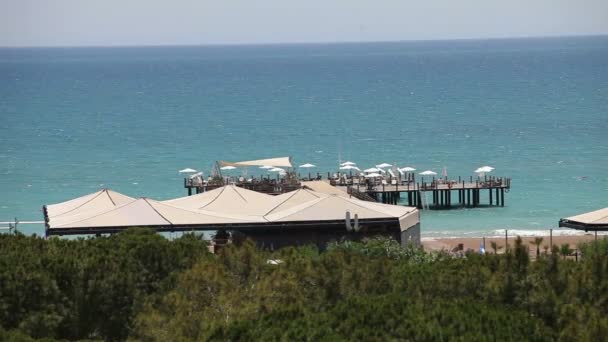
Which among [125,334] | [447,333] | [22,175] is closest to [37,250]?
[125,334]

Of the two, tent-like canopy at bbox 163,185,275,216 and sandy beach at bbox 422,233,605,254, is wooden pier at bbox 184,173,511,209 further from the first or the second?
tent-like canopy at bbox 163,185,275,216

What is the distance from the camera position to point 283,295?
78.8 feet

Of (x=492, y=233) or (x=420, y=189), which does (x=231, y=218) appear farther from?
(x=420, y=189)

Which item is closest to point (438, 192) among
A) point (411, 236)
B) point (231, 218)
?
point (411, 236)

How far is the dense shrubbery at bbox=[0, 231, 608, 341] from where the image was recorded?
65.4 feet

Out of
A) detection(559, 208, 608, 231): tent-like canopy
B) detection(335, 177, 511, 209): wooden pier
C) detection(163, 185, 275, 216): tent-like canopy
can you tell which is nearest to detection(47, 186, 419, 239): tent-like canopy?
detection(163, 185, 275, 216): tent-like canopy

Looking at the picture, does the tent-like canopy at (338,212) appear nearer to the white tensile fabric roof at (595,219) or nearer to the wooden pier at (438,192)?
the white tensile fabric roof at (595,219)

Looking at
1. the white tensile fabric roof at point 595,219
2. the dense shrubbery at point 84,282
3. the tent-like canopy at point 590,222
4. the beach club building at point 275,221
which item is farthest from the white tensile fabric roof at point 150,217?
the white tensile fabric roof at point 595,219

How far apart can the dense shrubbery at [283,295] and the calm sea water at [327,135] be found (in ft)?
85.7

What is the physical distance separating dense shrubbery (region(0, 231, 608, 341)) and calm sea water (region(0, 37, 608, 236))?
1028 inches

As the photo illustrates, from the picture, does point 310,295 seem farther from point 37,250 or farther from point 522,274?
point 37,250

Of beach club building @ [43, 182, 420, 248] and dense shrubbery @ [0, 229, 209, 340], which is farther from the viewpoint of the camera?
beach club building @ [43, 182, 420, 248]

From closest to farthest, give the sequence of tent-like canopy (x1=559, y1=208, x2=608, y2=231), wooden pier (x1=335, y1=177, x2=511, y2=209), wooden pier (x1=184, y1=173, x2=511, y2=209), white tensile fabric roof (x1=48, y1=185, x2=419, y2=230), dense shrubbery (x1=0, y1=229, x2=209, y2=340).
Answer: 1. dense shrubbery (x1=0, y1=229, x2=209, y2=340)
2. tent-like canopy (x1=559, y1=208, x2=608, y2=231)
3. white tensile fabric roof (x1=48, y1=185, x2=419, y2=230)
4. wooden pier (x1=184, y1=173, x2=511, y2=209)
5. wooden pier (x1=335, y1=177, x2=511, y2=209)

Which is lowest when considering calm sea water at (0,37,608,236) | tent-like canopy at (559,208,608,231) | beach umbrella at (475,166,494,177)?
tent-like canopy at (559,208,608,231)
